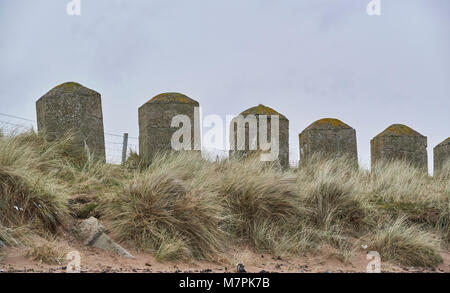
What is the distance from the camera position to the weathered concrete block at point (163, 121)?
25.6 ft

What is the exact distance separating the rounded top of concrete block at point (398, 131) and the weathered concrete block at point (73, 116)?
5056mm

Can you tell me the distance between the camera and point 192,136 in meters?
7.91

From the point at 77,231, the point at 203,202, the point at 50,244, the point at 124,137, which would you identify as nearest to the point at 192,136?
the point at 203,202

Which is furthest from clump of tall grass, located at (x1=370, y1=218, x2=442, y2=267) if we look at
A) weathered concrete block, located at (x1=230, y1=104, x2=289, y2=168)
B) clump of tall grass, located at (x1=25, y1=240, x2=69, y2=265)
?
clump of tall grass, located at (x1=25, y1=240, x2=69, y2=265)

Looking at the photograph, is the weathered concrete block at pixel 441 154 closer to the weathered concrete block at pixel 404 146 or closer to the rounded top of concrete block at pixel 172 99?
the weathered concrete block at pixel 404 146

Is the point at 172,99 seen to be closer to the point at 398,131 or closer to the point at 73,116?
the point at 73,116

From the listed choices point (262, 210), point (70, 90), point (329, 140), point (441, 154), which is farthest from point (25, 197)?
point (441, 154)

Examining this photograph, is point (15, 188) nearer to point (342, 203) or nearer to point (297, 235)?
point (297, 235)

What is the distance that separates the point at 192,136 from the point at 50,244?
3.46m

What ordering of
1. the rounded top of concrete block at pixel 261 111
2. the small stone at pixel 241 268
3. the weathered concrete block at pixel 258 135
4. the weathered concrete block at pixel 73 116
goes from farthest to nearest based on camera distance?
the rounded top of concrete block at pixel 261 111, the weathered concrete block at pixel 258 135, the weathered concrete block at pixel 73 116, the small stone at pixel 241 268

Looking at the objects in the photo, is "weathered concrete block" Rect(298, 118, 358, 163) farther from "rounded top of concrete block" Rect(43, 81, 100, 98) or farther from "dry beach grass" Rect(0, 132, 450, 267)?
"rounded top of concrete block" Rect(43, 81, 100, 98)

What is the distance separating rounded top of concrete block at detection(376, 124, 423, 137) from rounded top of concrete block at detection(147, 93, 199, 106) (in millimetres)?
3663

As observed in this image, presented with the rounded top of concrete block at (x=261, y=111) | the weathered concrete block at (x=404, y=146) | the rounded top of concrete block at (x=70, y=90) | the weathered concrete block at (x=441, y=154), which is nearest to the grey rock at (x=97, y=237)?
the rounded top of concrete block at (x=70, y=90)

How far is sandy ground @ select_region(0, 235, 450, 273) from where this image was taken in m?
4.57
